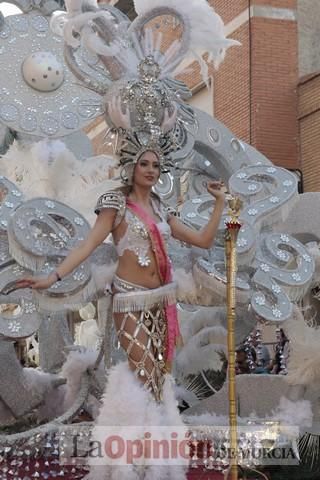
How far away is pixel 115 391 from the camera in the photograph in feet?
11.8

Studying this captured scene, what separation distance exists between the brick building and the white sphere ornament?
19.9 ft

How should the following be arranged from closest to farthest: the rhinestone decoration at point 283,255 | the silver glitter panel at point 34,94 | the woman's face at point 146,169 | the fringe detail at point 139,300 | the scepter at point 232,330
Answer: the scepter at point 232,330
the fringe detail at point 139,300
the woman's face at point 146,169
the rhinestone decoration at point 283,255
the silver glitter panel at point 34,94

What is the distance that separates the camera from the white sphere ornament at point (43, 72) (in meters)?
5.45

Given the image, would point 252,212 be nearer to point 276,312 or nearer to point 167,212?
point 276,312

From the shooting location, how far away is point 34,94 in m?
5.48

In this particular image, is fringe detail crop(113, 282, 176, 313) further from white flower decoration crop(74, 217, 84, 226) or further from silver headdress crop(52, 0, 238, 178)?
white flower decoration crop(74, 217, 84, 226)

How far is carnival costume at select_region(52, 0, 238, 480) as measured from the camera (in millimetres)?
3588

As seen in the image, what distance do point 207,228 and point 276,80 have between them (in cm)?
792

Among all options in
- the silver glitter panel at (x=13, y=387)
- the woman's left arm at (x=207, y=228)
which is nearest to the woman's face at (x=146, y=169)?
the woman's left arm at (x=207, y=228)

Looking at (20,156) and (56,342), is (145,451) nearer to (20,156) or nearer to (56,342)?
(56,342)

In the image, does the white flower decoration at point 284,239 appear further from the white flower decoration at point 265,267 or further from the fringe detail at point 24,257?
the fringe detail at point 24,257

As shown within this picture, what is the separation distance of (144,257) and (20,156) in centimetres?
249

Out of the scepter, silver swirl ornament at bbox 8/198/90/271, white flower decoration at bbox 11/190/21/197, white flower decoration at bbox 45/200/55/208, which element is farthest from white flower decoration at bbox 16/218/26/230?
the scepter

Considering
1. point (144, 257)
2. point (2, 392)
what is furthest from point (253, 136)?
point (144, 257)
